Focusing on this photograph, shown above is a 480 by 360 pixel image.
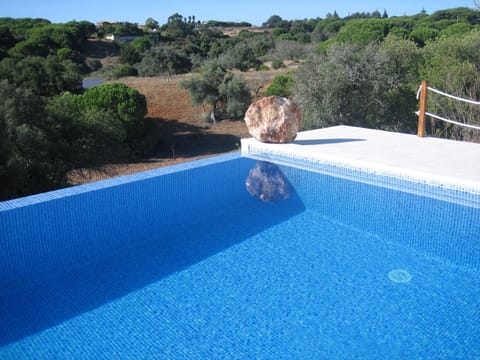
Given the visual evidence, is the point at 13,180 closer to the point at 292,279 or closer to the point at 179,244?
the point at 179,244

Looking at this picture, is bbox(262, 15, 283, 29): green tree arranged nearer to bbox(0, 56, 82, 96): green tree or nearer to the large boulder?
bbox(0, 56, 82, 96): green tree

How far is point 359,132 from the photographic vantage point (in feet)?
27.1

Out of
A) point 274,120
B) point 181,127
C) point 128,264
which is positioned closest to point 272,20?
point 181,127

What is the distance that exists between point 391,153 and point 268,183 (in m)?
1.81

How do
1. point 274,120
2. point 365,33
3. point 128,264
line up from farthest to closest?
point 365,33
point 274,120
point 128,264

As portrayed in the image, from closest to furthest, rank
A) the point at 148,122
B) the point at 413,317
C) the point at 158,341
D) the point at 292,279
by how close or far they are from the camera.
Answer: the point at 158,341 → the point at 413,317 → the point at 292,279 → the point at 148,122

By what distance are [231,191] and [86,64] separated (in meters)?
27.7

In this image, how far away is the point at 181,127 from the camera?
61.3 ft

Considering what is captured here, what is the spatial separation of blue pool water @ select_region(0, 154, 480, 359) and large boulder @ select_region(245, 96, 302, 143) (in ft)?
2.79

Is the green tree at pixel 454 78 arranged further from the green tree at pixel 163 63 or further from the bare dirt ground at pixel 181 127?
the green tree at pixel 163 63

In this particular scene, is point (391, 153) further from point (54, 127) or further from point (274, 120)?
point (54, 127)

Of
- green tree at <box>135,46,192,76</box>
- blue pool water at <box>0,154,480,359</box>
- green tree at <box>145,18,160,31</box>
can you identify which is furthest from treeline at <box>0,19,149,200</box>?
green tree at <box>145,18,160,31</box>

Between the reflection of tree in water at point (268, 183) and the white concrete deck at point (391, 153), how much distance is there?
41cm

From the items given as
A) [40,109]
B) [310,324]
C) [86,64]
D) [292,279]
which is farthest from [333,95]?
[86,64]
